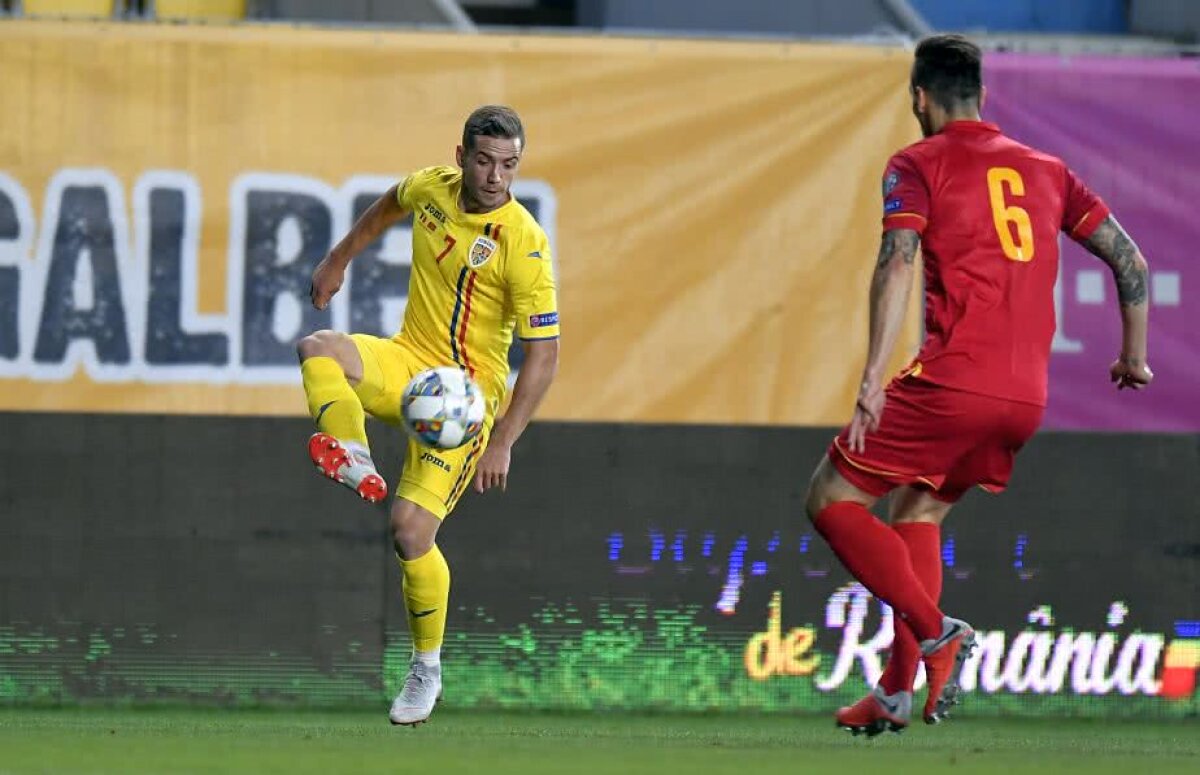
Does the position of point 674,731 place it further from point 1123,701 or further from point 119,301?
point 119,301

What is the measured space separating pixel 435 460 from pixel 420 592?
482mm

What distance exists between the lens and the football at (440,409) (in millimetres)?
8289

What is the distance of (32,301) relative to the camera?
421 inches

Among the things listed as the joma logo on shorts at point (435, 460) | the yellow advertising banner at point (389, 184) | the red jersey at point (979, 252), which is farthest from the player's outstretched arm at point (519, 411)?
the yellow advertising banner at point (389, 184)

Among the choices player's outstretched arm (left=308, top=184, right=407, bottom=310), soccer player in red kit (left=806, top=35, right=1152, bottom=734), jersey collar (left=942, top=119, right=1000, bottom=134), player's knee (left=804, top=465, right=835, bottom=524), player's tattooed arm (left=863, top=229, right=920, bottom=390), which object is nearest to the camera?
player's tattooed arm (left=863, top=229, right=920, bottom=390)

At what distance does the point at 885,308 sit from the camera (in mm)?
7320

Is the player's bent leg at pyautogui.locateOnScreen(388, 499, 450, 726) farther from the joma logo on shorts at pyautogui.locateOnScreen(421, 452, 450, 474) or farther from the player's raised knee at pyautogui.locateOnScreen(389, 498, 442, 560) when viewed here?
the joma logo on shorts at pyautogui.locateOnScreen(421, 452, 450, 474)

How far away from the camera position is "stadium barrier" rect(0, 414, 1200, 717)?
10.7m

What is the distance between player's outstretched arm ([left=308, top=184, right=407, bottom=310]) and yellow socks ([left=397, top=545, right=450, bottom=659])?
1.00 m

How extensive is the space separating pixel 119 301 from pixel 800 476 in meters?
3.11

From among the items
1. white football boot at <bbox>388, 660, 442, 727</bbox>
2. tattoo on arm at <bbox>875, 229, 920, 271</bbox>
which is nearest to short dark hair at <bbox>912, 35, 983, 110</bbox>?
tattoo on arm at <bbox>875, 229, 920, 271</bbox>

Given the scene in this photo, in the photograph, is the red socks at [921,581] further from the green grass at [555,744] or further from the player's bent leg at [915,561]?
the green grass at [555,744]

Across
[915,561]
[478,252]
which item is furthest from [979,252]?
[478,252]

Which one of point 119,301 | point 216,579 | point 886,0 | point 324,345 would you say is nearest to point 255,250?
point 119,301
